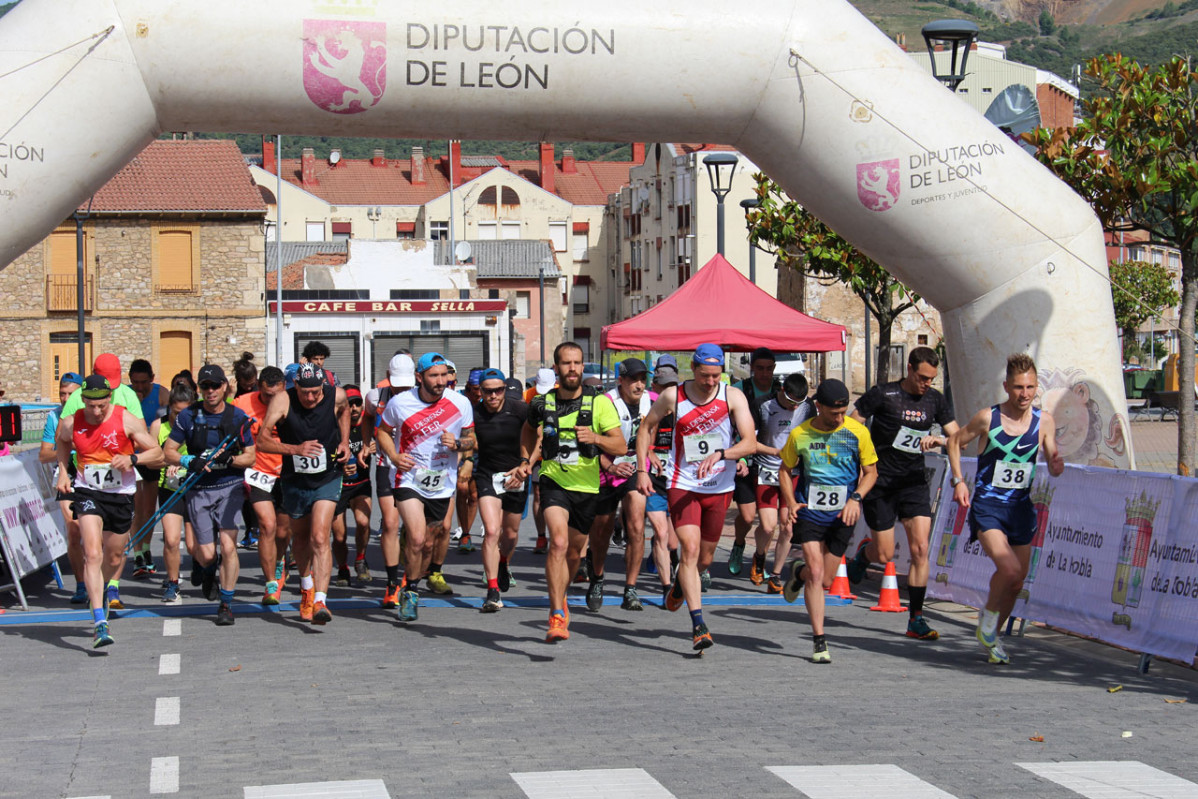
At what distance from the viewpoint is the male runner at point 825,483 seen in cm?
912

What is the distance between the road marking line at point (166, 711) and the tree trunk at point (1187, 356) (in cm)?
870

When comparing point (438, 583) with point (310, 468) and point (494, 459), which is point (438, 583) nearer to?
point (494, 459)

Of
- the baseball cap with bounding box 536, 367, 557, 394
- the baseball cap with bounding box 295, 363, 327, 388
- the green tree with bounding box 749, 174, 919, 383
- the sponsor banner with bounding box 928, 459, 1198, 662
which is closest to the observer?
the sponsor banner with bounding box 928, 459, 1198, 662

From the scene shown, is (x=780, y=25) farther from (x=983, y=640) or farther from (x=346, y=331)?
(x=346, y=331)

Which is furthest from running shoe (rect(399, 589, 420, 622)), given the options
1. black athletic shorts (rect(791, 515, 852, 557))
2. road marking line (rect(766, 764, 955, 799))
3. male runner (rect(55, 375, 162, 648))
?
road marking line (rect(766, 764, 955, 799))

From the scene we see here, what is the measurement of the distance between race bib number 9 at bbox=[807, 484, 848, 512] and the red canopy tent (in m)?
7.71

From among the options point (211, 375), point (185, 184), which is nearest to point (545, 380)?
point (211, 375)

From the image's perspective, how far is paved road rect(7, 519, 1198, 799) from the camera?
240 inches

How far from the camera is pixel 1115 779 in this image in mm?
6055

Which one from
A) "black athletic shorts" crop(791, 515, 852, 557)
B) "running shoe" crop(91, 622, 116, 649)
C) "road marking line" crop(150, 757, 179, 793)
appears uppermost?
"black athletic shorts" crop(791, 515, 852, 557)

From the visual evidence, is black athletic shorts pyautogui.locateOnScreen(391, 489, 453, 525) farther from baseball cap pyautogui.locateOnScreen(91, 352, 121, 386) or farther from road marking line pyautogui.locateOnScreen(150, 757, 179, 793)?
road marking line pyautogui.locateOnScreen(150, 757, 179, 793)

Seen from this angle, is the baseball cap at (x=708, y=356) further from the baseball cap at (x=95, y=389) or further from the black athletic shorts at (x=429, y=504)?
the baseball cap at (x=95, y=389)

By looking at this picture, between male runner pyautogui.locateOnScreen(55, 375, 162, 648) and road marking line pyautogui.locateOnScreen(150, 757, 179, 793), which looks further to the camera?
male runner pyautogui.locateOnScreen(55, 375, 162, 648)

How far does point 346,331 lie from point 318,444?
146 feet
